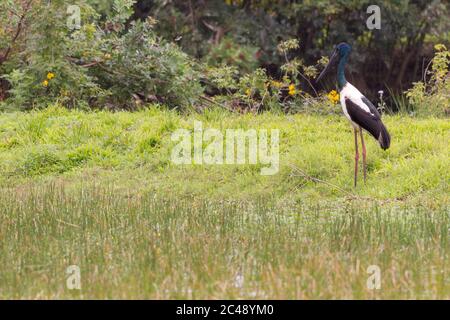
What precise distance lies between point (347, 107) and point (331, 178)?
34.3 inches

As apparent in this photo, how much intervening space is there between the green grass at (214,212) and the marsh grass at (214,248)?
0.02 metres

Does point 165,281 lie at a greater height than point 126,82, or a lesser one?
lesser

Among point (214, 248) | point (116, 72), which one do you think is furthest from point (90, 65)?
point (214, 248)

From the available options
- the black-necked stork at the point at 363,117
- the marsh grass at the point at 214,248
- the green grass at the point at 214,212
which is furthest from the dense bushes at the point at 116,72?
the marsh grass at the point at 214,248

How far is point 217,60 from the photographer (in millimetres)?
17859

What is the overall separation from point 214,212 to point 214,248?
1.83m

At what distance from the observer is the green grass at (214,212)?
6855mm

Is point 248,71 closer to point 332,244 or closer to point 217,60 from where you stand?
point 217,60

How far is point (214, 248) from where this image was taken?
7.79 meters

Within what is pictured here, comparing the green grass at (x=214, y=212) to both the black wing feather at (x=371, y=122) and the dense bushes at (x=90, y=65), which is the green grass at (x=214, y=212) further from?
the dense bushes at (x=90, y=65)

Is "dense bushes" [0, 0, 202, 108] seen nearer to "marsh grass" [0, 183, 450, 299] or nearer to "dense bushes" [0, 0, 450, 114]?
"dense bushes" [0, 0, 450, 114]
